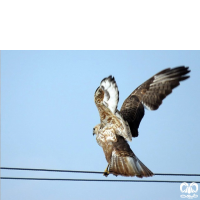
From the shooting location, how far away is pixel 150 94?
331 inches

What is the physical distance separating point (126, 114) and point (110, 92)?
1.66m

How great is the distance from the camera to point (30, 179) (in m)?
→ 5.80

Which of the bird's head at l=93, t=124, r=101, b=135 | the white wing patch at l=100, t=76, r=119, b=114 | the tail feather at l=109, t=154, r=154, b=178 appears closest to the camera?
the white wing patch at l=100, t=76, r=119, b=114

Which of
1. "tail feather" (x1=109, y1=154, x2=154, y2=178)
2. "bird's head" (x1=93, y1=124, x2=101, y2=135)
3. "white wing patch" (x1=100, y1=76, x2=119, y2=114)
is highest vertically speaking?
"white wing patch" (x1=100, y1=76, x2=119, y2=114)

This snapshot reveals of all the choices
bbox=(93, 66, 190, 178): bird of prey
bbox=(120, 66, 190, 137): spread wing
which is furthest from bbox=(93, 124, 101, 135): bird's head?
bbox=(120, 66, 190, 137): spread wing

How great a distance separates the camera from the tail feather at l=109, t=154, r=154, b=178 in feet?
22.8

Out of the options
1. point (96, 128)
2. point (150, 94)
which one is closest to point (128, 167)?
point (96, 128)

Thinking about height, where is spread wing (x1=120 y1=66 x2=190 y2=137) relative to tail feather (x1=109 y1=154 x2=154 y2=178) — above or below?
above

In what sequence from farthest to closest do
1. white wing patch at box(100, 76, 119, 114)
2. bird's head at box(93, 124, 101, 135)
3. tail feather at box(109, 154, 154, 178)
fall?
bird's head at box(93, 124, 101, 135) < tail feather at box(109, 154, 154, 178) < white wing patch at box(100, 76, 119, 114)

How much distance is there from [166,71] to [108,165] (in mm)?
2366

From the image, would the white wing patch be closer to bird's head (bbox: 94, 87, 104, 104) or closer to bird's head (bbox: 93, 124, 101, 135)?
bird's head (bbox: 94, 87, 104, 104)

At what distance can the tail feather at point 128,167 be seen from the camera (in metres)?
6.94

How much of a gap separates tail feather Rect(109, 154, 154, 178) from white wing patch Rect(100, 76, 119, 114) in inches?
42.1

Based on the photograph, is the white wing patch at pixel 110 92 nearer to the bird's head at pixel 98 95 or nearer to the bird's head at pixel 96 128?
the bird's head at pixel 98 95
